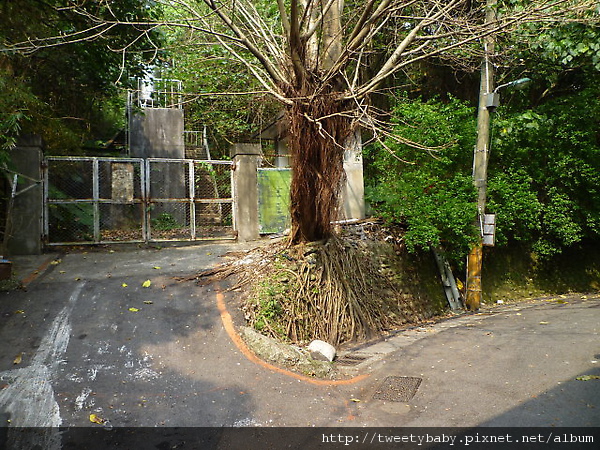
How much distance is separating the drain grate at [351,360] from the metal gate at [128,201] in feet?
15.6

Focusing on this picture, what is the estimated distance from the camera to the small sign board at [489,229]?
30.6ft

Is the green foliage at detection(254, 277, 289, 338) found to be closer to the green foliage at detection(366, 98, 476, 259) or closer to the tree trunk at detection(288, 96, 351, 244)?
the tree trunk at detection(288, 96, 351, 244)

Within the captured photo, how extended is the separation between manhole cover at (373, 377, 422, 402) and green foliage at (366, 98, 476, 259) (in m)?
4.48

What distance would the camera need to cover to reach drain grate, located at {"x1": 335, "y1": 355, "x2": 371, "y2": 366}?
5843 mm

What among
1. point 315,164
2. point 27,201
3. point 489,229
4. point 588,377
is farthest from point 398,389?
point 27,201

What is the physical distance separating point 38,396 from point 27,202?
5.21m

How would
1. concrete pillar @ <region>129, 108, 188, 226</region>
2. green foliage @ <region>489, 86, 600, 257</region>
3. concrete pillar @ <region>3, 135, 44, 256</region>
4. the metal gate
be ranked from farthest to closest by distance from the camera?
concrete pillar @ <region>129, 108, 188, 226</region> → green foliage @ <region>489, 86, 600, 257</region> → the metal gate → concrete pillar @ <region>3, 135, 44, 256</region>

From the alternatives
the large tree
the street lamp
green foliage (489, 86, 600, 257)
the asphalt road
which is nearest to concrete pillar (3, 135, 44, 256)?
the asphalt road

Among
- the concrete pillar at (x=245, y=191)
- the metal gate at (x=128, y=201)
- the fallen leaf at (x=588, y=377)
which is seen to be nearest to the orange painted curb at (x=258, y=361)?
the fallen leaf at (x=588, y=377)

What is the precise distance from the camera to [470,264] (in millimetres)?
9906

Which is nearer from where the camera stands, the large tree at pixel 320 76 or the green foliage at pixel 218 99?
the large tree at pixel 320 76

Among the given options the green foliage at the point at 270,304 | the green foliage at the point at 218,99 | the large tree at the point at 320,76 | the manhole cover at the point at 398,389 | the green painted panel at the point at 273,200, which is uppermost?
the green foliage at the point at 218,99

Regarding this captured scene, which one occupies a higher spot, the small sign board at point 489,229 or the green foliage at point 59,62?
the green foliage at point 59,62

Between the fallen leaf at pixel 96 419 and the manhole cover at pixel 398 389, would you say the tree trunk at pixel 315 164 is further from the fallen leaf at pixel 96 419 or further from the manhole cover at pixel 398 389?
the fallen leaf at pixel 96 419
